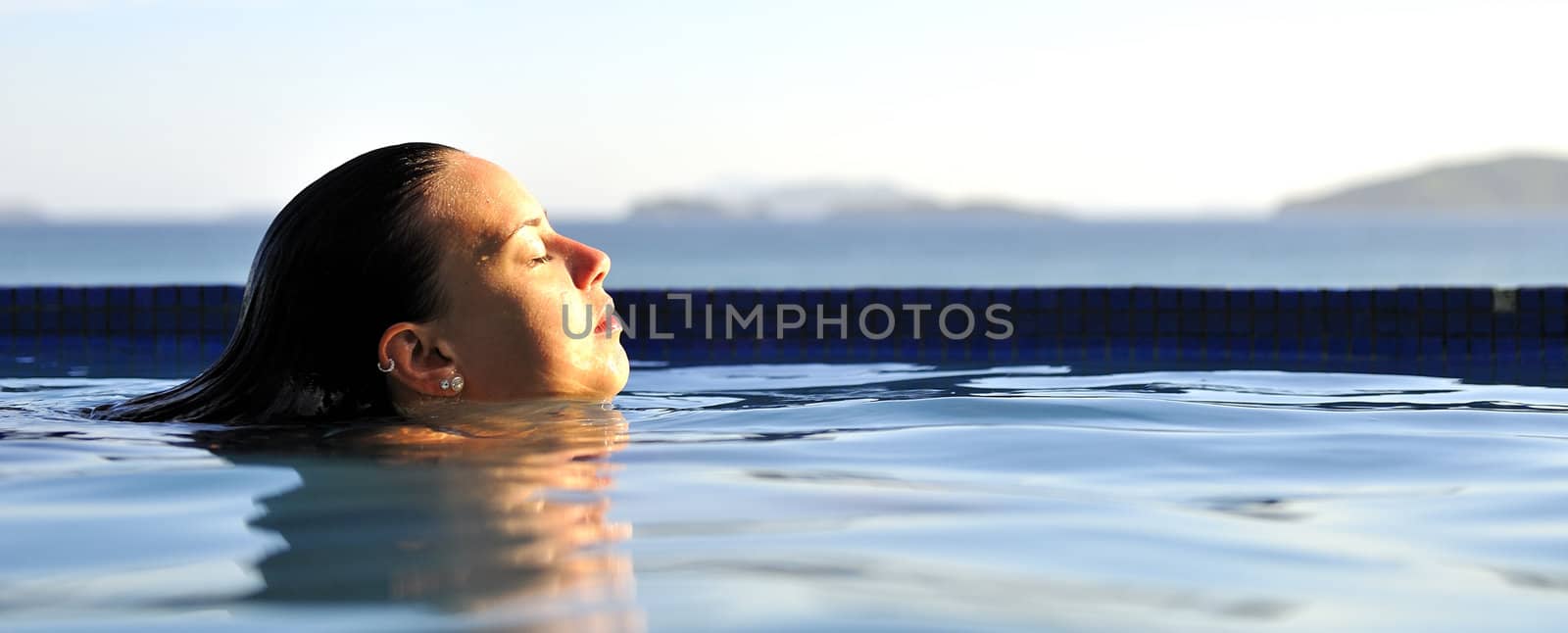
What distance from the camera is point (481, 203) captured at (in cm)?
284

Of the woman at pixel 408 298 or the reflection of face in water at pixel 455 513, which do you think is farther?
the woman at pixel 408 298

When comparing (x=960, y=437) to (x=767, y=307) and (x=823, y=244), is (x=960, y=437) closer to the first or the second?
(x=767, y=307)

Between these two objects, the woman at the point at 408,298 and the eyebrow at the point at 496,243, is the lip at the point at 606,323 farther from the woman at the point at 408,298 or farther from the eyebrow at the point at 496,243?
the eyebrow at the point at 496,243

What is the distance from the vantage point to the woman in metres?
2.77

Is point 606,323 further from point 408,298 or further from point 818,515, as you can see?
point 818,515

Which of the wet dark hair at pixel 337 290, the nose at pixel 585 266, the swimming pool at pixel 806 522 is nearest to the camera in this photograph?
the swimming pool at pixel 806 522

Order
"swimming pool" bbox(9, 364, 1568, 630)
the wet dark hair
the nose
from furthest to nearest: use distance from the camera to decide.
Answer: the nose
the wet dark hair
"swimming pool" bbox(9, 364, 1568, 630)

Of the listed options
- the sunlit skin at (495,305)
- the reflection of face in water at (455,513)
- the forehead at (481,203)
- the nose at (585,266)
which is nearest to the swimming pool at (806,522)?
the reflection of face in water at (455,513)

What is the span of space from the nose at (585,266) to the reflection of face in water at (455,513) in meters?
0.25

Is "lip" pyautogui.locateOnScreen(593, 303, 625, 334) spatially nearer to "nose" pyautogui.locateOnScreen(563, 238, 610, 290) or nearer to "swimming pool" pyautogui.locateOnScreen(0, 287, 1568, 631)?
"nose" pyautogui.locateOnScreen(563, 238, 610, 290)

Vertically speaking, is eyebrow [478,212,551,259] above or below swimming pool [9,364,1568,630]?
above

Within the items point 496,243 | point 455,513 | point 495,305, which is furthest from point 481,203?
point 455,513

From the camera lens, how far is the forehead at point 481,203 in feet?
9.23

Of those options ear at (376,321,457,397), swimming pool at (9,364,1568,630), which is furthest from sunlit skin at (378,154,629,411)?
swimming pool at (9,364,1568,630)
